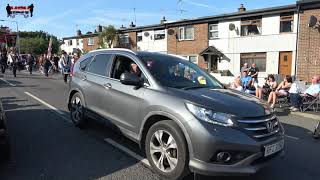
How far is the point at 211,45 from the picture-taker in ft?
105

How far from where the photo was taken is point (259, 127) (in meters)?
4.89

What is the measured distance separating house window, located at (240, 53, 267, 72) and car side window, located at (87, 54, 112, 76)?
22.2 meters

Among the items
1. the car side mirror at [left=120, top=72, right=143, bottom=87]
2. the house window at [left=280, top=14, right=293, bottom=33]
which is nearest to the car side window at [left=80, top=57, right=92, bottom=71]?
the car side mirror at [left=120, top=72, right=143, bottom=87]

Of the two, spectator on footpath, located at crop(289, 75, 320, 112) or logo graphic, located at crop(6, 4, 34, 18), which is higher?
logo graphic, located at crop(6, 4, 34, 18)

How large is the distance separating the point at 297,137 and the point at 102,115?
14.2 feet

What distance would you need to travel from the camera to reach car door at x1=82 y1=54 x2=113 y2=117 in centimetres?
690

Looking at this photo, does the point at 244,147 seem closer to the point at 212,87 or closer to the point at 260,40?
the point at 212,87

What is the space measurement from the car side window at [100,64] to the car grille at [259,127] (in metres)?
3.16

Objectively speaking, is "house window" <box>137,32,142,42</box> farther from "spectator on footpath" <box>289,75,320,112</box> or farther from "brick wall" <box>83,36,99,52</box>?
"spectator on footpath" <box>289,75,320,112</box>

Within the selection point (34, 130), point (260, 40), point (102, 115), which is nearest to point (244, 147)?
point (102, 115)

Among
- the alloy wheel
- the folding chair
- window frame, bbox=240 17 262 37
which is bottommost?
the folding chair

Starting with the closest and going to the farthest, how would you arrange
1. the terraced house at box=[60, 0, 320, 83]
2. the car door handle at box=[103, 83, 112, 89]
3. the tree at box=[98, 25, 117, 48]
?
the car door handle at box=[103, 83, 112, 89] < the terraced house at box=[60, 0, 320, 83] < the tree at box=[98, 25, 117, 48]

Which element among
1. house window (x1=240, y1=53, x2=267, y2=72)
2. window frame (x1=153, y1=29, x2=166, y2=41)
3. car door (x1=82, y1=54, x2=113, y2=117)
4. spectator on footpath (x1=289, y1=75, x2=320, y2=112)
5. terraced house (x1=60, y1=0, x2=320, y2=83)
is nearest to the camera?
car door (x1=82, y1=54, x2=113, y2=117)

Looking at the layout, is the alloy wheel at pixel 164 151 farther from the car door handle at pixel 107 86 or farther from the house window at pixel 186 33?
the house window at pixel 186 33
